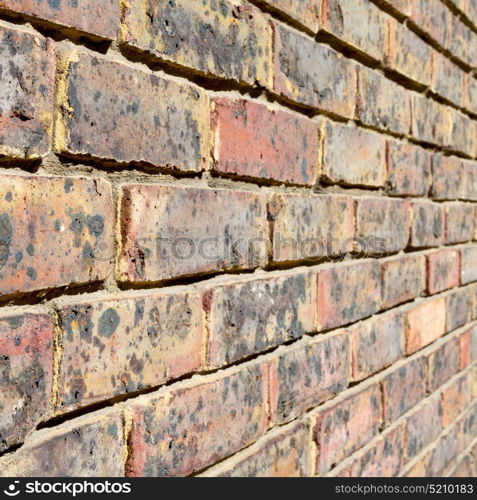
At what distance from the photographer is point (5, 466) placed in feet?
1.68

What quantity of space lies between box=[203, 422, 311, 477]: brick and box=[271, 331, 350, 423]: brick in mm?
27

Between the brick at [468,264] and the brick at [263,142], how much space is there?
0.75 metres

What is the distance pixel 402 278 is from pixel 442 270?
24 centimetres

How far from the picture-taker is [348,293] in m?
1.00

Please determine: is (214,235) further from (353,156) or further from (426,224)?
(426,224)

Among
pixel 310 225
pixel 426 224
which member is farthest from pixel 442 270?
pixel 310 225

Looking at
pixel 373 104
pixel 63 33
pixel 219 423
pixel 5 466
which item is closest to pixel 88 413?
pixel 5 466

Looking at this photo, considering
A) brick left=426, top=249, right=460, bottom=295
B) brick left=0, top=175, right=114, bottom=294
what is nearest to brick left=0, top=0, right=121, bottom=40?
brick left=0, top=175, right=114, bottom=294

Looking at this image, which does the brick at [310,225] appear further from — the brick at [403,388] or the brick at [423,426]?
the brick at [423,426]

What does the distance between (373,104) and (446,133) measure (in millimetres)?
388

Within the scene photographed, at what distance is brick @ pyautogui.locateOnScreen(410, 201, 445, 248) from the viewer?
48.8 inches

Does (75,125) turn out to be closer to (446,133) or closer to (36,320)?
(36,320)

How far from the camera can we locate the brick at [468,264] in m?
1.51

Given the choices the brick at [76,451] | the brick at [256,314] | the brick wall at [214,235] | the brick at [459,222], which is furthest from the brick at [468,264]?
the brick at [76,451]
